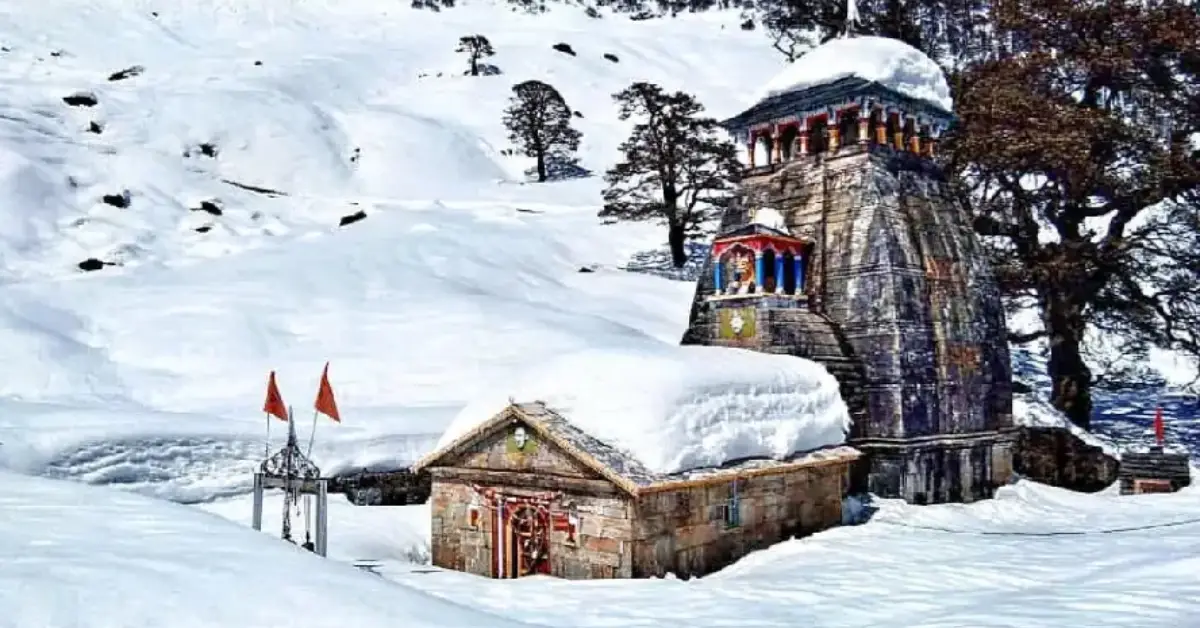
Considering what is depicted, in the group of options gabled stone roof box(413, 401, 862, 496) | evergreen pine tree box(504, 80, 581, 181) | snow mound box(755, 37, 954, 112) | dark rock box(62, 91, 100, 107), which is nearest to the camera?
gabled stone roof box(413, 401, 862, 496)

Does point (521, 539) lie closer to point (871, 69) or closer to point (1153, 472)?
point (871, 69)

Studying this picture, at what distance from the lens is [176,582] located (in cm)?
462

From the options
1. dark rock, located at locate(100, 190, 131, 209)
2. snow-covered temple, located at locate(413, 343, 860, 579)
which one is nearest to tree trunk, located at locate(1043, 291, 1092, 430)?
snow-covered temple, located at locate(413, 343, 860, 579)

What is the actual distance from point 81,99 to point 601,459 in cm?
3984

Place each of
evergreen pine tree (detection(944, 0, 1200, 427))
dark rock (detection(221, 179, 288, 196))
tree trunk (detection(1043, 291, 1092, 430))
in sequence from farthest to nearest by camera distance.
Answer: dark rock (detection(221, 179, 288, 196)), tree trunk (detection(1043, 291, 1092, 430)), evergreen pine tree (detection(944, 0, 1200, 427))

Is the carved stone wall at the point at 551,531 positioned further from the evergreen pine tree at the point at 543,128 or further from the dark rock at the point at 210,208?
the evergreen pine tree at the point at 543,128

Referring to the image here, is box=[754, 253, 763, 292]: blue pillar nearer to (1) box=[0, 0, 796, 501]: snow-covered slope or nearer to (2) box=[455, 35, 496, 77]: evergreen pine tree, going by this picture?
(1) box=[0, 0, 796, 501]: snow-covered slope

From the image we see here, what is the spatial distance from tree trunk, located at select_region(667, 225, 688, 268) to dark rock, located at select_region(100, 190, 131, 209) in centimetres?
1893

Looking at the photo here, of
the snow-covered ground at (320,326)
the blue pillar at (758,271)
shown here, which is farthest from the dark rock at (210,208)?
the blue pillar at (758,271)

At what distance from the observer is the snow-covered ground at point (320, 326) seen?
233 inches

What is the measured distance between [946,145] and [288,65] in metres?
43.5

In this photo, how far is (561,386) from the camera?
12039 mm

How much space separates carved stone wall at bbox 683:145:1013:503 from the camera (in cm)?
1477

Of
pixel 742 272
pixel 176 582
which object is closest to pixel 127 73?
pixel 742 272
